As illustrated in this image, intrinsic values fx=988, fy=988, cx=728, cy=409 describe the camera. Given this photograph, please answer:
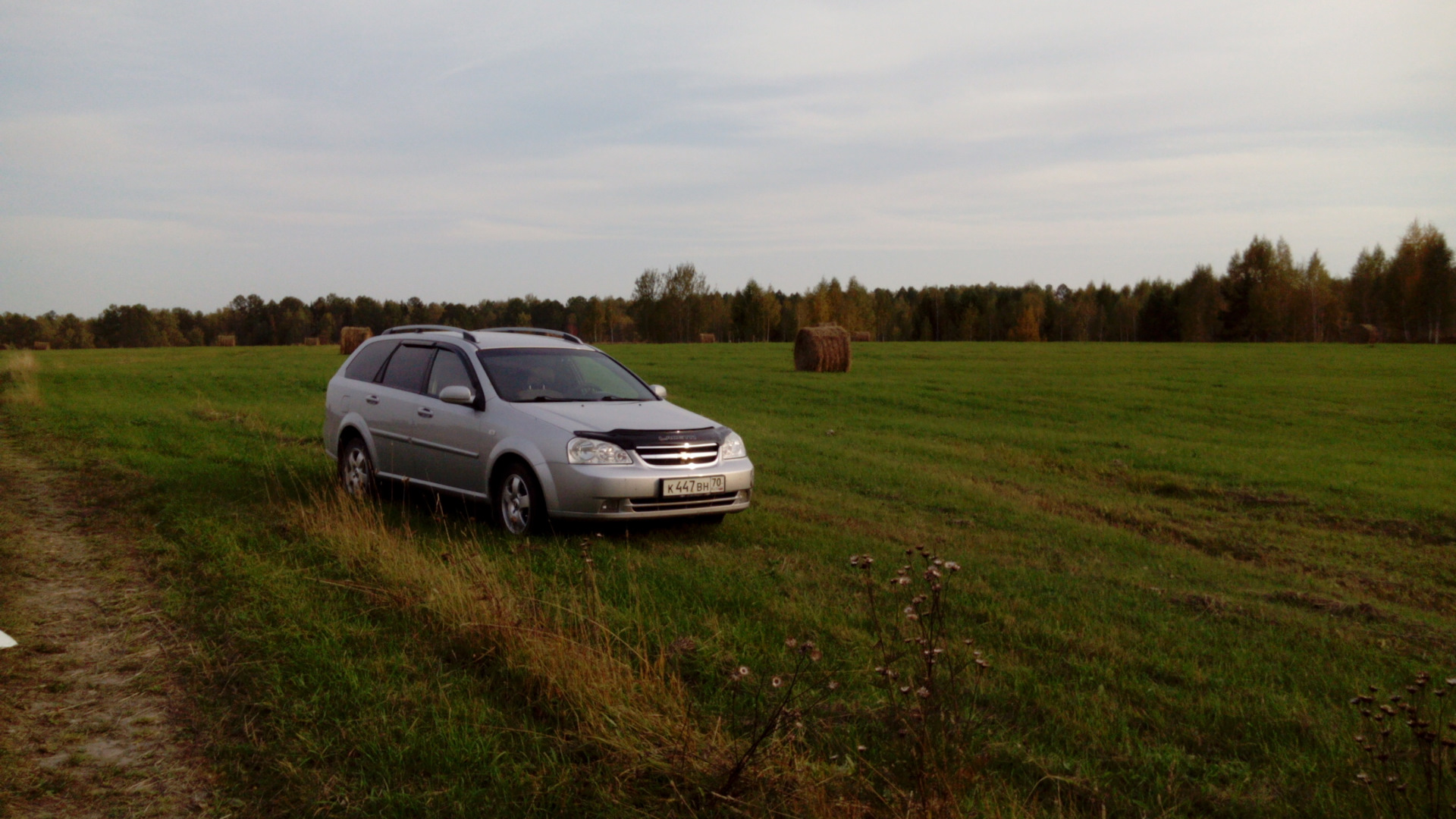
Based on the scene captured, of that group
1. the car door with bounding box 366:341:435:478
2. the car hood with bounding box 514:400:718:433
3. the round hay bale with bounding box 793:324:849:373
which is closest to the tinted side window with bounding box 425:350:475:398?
the car door with bounding box 366:341:435:478

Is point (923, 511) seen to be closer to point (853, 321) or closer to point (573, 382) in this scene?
point (573, 382)

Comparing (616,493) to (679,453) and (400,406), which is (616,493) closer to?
(679,453)

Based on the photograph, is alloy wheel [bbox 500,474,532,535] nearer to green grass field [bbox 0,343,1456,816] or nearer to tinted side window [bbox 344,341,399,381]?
green grass field [bbox 0,343,1456,816]

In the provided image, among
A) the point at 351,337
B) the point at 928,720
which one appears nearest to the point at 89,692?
the point at 928,720

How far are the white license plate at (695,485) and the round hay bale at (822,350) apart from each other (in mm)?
24505

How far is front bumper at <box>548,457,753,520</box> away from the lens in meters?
8.01

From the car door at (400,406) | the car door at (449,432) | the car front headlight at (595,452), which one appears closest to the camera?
the car front headlight at (595,452)

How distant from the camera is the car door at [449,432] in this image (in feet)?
29.4

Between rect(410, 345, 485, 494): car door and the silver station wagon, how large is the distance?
13mm

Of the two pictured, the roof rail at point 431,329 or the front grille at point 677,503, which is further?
the roof rail at point 431,329

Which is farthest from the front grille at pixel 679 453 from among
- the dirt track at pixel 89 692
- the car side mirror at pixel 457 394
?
the dirt track at pixel 89 692

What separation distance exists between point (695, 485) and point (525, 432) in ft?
5.01

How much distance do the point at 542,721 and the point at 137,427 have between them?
50.9 feet

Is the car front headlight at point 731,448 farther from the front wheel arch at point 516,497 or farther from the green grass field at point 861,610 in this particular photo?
the front wheel arch at point 516,497
